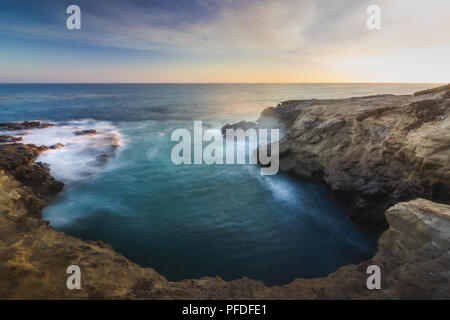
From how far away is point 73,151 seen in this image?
16.0m

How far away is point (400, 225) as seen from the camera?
470cm

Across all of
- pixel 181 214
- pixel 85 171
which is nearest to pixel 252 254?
pixel 181 214

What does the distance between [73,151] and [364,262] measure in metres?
19.0

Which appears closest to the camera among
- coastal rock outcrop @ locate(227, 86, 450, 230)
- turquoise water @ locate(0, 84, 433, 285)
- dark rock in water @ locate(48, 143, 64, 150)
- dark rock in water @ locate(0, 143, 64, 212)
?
coastal rock outcrop @ locate(227, 86, 450, 230)

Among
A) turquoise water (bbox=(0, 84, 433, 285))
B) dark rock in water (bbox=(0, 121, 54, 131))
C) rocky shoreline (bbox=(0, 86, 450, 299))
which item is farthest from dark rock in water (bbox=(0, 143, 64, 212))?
dark rock in water (bbox=(0, 121, 54, 131))

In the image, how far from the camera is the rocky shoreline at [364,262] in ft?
12.1

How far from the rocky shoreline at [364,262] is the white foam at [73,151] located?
347 centimetres

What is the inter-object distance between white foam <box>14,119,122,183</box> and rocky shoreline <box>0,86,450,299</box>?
3.47m

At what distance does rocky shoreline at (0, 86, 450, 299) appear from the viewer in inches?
145

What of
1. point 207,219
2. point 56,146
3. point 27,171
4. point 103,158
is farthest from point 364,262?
point 56,146

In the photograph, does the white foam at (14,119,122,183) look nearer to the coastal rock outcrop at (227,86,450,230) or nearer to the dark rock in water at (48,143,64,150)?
the dark rock in water at (48,143,64,150)

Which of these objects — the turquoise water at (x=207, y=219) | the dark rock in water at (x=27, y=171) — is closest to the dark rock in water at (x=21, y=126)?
the turquoise water at (x=207, y=219)

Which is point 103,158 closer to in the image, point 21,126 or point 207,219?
point 207,219
